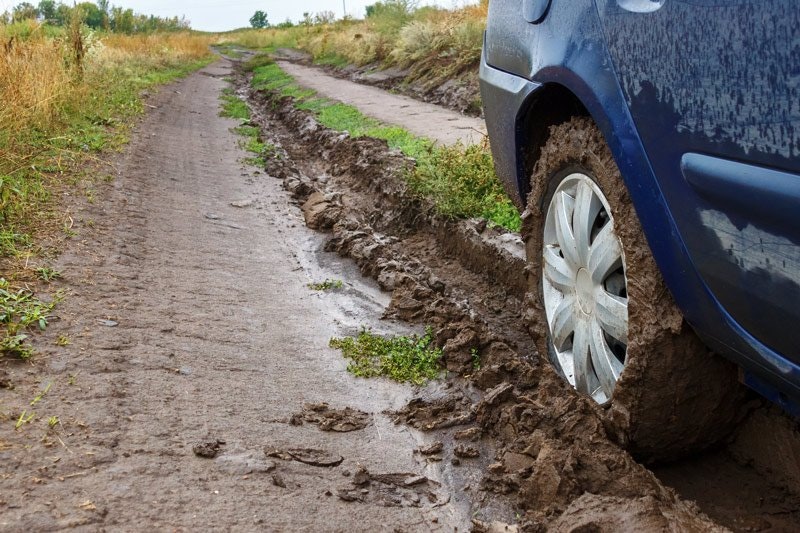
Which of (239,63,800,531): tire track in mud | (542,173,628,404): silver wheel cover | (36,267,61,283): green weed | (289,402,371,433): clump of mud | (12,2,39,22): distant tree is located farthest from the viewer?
(12,2,39,22): distant tree

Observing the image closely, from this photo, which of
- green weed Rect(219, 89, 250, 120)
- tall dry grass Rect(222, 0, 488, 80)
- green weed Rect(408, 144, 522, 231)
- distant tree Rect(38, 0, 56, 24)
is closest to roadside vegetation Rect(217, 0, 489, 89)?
tall dry grass Rect(222, 0, 488, 80)

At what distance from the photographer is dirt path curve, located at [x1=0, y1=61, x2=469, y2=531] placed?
7.23 ft

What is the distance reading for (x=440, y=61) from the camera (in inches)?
582

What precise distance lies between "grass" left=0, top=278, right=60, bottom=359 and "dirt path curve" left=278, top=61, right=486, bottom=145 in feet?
15.7

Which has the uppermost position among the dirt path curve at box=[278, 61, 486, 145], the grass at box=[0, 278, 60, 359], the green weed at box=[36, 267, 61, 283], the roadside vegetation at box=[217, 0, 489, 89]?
the roadside vegetation at box=[217, 0, 489, 89]

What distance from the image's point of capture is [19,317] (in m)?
3.30

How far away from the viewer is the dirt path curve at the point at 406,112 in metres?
8.55

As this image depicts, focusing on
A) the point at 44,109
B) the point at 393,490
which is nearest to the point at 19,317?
the point at 393,490

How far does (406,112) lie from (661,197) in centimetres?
926

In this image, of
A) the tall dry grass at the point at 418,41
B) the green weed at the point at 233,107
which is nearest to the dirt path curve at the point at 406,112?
the tall dry grass at the point at 418,41

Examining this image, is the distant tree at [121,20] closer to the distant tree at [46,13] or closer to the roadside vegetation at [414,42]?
the roadside vegetation at [414,42]

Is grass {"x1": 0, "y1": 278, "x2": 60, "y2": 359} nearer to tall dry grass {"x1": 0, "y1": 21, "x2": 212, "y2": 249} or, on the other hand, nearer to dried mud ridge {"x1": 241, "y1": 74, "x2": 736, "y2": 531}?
tall dry grass {"x1": 0, "y1": 21, "x2": 212, "y2": 249}

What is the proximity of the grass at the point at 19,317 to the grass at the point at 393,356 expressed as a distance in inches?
52.5

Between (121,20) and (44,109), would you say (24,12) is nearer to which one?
(44,109)
